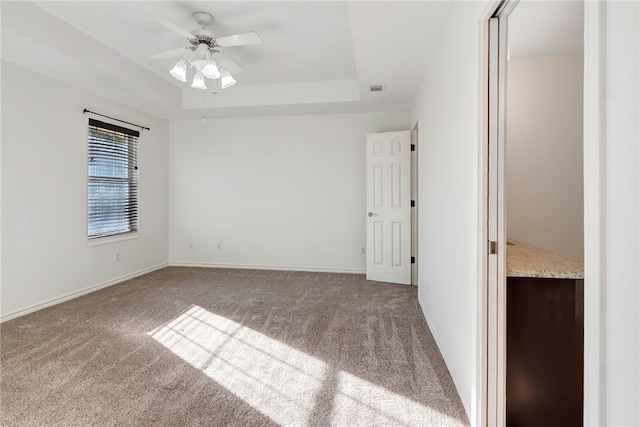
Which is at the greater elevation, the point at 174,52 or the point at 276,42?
the point at 276,42

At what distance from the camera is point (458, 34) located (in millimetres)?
1942

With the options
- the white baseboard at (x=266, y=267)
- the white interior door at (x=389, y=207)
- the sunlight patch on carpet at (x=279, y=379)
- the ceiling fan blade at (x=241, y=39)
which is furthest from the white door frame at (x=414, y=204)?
the ceiling fan blade at (x=241, y=39)

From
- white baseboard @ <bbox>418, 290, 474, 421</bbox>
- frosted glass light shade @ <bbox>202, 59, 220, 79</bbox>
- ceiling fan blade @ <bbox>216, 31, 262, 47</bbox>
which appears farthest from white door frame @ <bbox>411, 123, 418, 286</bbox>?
frosted glass light shade @ <bbox>202, 59, 220, 79</bbox>

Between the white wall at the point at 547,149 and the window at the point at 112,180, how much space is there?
473cm

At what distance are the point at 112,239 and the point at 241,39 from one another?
10.9 ft

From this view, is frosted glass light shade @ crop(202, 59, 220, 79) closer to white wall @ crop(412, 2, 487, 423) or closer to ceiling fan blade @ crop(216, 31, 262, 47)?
ceiling fan blade @ crop(216, 31, 262, 47)

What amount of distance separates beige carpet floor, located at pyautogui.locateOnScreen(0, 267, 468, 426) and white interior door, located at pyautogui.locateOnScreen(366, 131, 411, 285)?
718 millimetres

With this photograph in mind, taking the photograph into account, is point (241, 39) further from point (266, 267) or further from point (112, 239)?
point (266, 267)

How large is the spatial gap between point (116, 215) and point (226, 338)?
2901 millimetres

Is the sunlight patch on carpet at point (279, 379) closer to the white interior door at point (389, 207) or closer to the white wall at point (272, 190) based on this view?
the white interior door at point (389, 207)

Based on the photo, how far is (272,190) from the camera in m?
5.14
